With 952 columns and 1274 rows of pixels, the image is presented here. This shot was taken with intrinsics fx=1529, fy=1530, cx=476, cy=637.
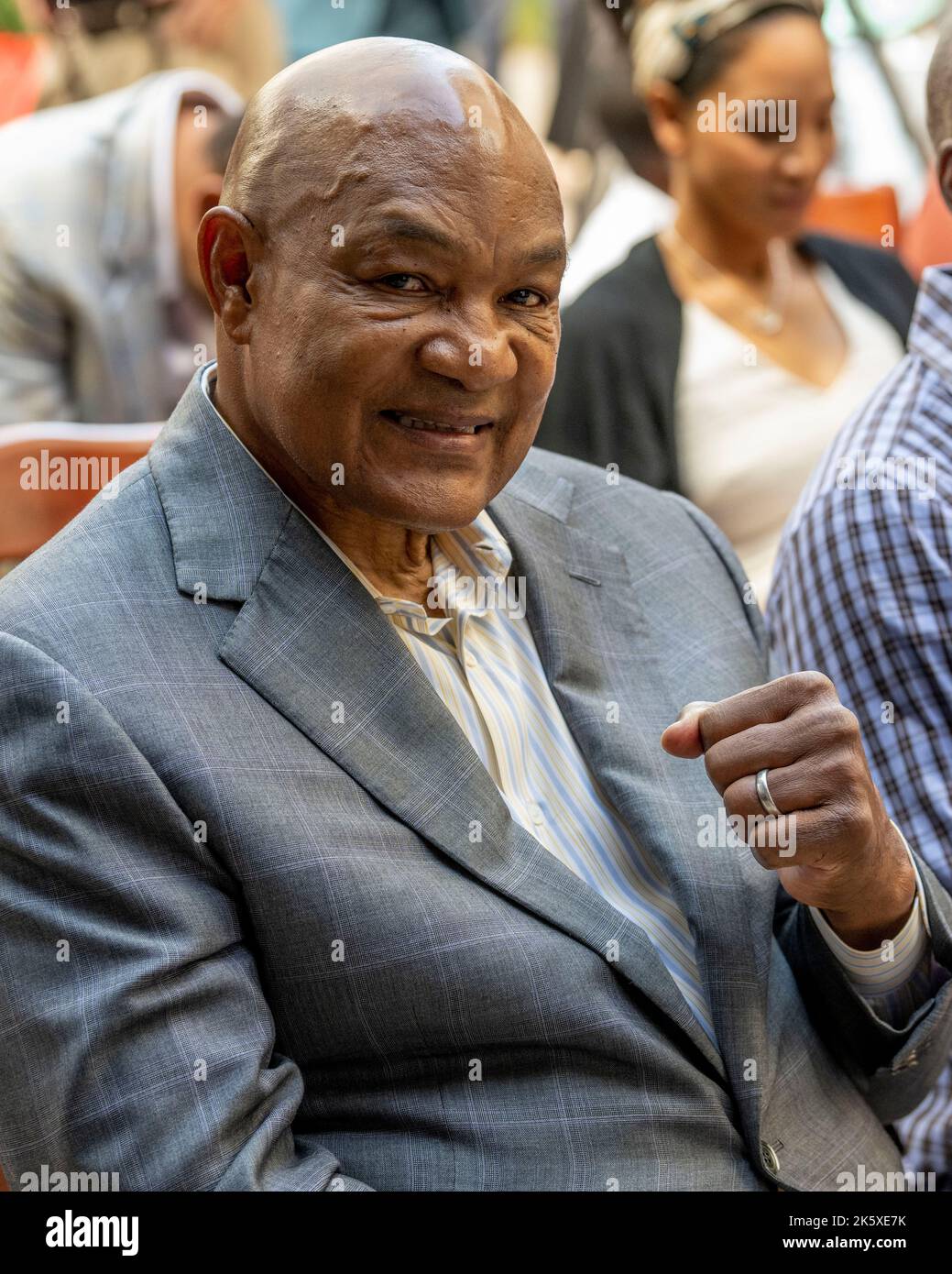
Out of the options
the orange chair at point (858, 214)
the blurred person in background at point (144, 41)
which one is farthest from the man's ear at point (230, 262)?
the orange chair at point (858, 214)

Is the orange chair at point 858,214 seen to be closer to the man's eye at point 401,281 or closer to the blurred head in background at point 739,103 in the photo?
the blurred head in background at point 739,103

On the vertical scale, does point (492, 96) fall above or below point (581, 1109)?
above

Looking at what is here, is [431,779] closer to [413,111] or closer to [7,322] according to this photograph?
[413,111]

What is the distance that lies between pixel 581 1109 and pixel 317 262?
0.71 m

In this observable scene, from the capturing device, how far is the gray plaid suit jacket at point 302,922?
1120 mm

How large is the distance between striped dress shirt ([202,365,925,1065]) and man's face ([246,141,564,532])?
10 centimetres

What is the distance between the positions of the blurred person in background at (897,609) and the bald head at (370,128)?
660mm

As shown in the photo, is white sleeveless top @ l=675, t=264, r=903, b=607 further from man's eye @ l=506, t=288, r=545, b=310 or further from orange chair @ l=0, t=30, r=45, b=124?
man's eye @ l=506, t=288, r=545, b=310

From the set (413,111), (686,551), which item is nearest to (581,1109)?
(686,551)

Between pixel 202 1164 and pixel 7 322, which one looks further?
pixel 7 322

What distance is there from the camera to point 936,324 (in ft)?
6.20

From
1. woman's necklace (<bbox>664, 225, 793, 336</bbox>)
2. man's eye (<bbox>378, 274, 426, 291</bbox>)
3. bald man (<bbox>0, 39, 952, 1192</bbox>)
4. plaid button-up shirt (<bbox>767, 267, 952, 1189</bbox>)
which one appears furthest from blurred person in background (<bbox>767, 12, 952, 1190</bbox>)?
woman's necklace (<bbox>664, 225, 793, 336</bbox>)

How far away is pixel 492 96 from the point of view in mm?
1249

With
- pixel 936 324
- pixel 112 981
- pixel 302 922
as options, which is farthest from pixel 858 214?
pixel 112 981
